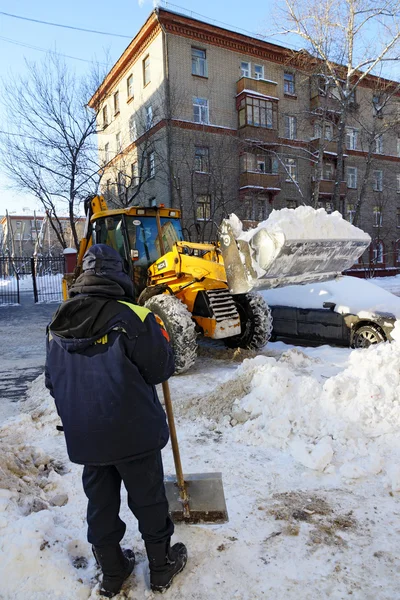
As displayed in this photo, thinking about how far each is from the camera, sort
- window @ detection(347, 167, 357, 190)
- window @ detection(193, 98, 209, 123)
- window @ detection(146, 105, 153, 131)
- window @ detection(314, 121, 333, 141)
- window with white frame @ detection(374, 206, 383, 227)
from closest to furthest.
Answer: window @ detection(146, 105, 153, 131) → window @ detection(193, 98, 209, 123) → window @ detection(314, 121, 333, 141) → window with white frame @ detection(374, 206, 383, 227) → window @ detection(347, 167, 357, 190)

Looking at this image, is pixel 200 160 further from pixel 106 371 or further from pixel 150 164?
pixel 106 371

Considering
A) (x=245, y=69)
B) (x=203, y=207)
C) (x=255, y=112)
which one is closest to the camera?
(x=203, y=207)

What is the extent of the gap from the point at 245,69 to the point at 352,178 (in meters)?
11.1

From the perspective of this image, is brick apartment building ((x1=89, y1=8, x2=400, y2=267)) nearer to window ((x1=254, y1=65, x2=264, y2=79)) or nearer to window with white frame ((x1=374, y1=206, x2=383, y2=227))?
window ((x1=254, y1=65, x2=264, y2=79))

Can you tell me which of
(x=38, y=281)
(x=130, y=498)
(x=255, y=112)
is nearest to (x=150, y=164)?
(x=255, y=112)

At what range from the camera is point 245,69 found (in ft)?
81.5

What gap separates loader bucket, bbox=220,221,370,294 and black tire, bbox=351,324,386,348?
152cm

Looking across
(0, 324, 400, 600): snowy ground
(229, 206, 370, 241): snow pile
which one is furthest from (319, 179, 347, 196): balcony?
(0, 324, 400, 600): snowy ground

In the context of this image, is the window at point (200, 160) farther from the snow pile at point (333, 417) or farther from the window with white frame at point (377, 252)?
the snow pile at point (333, 417)

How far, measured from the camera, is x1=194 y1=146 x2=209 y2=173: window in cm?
2095

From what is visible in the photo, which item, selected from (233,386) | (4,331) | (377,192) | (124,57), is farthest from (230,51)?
(233,386)

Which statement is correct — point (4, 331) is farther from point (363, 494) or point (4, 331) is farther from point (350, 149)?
point (350, 149)

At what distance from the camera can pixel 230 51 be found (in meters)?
24.0

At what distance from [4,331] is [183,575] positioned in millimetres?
10347
